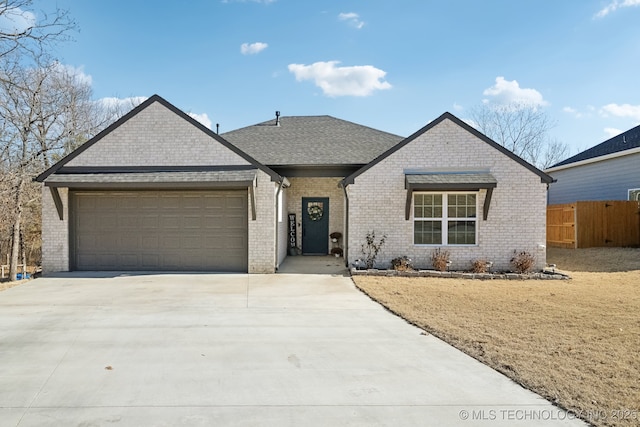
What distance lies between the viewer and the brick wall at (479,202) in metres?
11.7

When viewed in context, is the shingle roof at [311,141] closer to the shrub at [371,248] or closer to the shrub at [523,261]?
the shrub at [371,248]

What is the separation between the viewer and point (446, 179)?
11.4m

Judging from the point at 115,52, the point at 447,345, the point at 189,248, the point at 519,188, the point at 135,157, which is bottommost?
the point at 447,345

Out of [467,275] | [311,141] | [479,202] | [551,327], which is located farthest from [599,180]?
[551,327]

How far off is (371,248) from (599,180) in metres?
15.3

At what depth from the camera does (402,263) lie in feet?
37.8

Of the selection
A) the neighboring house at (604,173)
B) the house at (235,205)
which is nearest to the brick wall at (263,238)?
the house at (235,205)

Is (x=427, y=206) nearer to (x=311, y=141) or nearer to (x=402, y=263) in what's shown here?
(x=402, y=263)

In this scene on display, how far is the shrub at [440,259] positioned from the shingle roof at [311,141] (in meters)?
4.20

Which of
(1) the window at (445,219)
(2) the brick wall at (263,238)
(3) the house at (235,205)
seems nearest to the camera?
(2) the brick wall at (263,238)

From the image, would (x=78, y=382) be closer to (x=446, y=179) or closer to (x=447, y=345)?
(x=447, y=345)

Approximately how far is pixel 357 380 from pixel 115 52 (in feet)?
56.8

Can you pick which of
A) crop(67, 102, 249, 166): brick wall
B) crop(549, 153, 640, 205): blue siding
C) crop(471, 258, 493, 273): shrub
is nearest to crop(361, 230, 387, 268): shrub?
crop(471, 258, 493, 273): shrub

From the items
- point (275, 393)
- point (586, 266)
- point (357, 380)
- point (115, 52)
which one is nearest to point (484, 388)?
point (357, 380)
